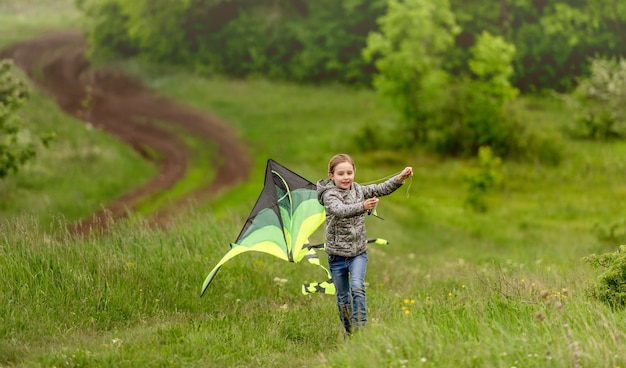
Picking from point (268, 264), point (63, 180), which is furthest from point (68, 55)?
point (268, 264)

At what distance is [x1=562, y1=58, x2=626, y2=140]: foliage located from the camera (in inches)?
1270

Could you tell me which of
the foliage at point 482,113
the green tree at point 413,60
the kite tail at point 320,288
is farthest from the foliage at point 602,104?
the kite tail at point 320,288

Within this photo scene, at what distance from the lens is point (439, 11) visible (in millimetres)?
34719

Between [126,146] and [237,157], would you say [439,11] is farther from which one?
[126,146]

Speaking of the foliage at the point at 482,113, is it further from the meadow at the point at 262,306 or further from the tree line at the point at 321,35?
the meadow at the point at 262,306

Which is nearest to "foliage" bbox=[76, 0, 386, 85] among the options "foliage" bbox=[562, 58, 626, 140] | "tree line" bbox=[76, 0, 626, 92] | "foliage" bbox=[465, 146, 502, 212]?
"tree line" bbox=[76, 0, 626, 92]

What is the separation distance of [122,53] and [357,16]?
15.4 metres

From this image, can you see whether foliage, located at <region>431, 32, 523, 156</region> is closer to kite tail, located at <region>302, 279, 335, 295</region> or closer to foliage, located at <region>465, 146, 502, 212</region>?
foliage, located at <region>465, 146, 502, 212</region>

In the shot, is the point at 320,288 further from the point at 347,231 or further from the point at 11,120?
the point at 11,120

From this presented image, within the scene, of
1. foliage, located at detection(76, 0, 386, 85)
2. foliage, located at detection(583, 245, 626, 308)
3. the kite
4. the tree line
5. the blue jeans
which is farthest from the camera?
foliage, located at detection(76, 0, 386, 85)

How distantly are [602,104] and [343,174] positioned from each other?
100 ft

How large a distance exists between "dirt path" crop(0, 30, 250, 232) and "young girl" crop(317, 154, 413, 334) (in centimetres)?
1516

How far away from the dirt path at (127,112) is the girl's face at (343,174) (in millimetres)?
15385

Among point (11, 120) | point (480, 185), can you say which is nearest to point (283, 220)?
point (11, 120)
